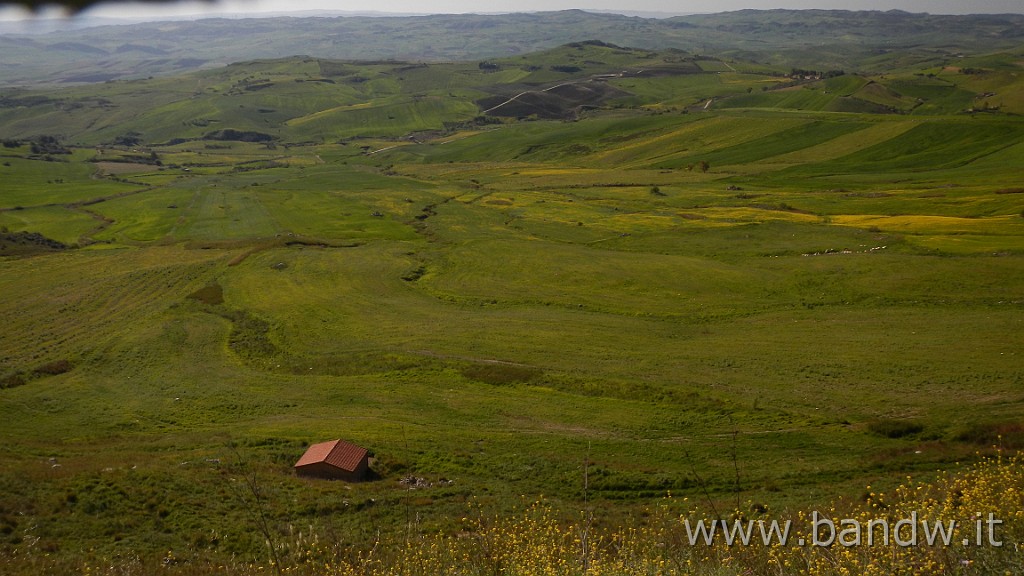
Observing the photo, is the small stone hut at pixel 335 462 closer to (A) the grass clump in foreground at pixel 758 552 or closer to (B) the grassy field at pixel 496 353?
(B) the grassy field at pixel 496 353

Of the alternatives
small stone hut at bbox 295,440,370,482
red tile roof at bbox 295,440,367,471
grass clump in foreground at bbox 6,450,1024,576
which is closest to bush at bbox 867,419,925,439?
grass clump in foreground at bbox 6,450,1024,576

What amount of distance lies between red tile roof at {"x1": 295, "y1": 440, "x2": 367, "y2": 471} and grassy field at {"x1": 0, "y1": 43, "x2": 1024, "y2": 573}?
1343mm

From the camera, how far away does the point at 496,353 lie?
49.1m

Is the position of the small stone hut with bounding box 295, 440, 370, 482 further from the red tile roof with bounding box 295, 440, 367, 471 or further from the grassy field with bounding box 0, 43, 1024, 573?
the grassy field with bounding box 0, 43, 1024, 573

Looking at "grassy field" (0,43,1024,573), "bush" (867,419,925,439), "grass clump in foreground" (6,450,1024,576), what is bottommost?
"grassy field" (0,43,1024,573)

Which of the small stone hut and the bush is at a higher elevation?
the bush

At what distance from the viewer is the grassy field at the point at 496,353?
2867cm

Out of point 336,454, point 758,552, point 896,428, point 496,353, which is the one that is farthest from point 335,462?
point 896,428

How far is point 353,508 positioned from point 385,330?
28.8m

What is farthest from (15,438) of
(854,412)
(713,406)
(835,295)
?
(835,295)

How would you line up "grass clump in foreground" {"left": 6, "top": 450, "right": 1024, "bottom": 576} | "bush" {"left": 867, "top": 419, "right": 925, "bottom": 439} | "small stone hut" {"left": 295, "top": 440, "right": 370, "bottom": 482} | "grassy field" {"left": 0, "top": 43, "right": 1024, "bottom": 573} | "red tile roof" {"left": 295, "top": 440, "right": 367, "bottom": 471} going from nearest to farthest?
1. "grass clump in foreground" {"left": 6, "top": 450, "right": 1024, "bottom": 576}
2. "grassy field" {"left": 0, "top": 43, "right": 1024, "bottom": 573}
3. "small stone hut" {"left": 295, "top": 440, "right": 370, "bottom": 482}
4. "red tile roof" {"left": 295, "top": 440, "right": 367, "bottom": 471}
5. "bush" {"left": 867, "top": 419, "right": 925, "bottom": 439}

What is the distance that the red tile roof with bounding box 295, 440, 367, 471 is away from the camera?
31.0 meters

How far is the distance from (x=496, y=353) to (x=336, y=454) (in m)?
19.3

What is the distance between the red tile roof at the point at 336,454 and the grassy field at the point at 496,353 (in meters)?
1.34
